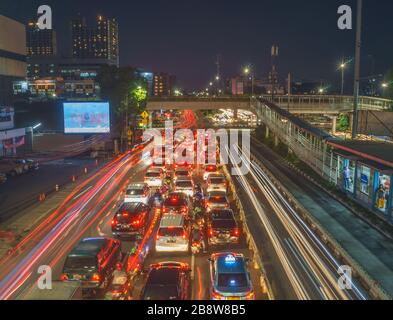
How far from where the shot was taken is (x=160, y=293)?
11.1 metres

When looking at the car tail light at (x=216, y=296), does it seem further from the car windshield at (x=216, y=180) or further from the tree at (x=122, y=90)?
the tree at (x=122, y=90)

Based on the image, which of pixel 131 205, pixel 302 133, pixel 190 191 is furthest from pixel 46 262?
pixel 302 133

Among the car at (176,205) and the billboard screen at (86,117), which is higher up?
the billboard screen at (86,117)

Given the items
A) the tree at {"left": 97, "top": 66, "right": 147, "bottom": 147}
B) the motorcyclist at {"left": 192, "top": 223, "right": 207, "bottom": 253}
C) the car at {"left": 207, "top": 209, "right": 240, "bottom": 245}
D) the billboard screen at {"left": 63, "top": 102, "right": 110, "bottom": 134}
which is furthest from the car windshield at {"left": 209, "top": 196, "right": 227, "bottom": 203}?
the tree at {"left": 97, "top": 66, "right": 147, "bottom": 147}

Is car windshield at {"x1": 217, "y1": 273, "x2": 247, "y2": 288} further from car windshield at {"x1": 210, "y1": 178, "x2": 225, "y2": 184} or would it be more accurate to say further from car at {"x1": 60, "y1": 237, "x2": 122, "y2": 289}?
car windshield at {"x1": 210, "y1": 178, "x2": 225, "y2": 184}

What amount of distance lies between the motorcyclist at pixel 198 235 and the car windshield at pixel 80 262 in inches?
205

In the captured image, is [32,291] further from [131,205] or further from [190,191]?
[190,191]

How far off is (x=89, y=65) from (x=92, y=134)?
354 feet

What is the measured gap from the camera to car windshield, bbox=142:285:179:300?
36.0 feet

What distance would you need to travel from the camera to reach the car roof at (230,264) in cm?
1230

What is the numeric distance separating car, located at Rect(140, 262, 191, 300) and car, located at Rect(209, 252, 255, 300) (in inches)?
31.9

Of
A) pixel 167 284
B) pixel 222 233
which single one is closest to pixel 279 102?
pixel 222 233

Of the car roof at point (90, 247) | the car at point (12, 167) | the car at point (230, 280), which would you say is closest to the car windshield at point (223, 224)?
the car at point (230, 280)

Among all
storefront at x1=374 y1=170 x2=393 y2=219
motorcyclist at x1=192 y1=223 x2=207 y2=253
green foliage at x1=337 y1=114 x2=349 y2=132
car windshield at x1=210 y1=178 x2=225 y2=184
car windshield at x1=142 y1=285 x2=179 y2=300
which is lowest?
motorcyclist at x1=192 y1=223 x2=207 y2=253
